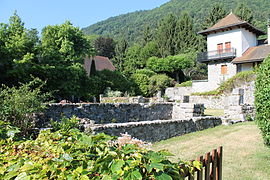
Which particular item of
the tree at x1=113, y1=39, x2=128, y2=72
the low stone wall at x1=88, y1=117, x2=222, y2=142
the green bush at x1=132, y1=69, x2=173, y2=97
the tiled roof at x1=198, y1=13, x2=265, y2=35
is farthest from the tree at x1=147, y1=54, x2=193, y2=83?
the low stone wall at x1=88, y1=117, x2=222, y2=142

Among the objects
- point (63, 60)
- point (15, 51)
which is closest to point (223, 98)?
point (63, 60)

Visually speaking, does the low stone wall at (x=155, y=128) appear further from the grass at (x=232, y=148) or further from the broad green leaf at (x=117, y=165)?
the broad green leaf at (x=117, y=165)

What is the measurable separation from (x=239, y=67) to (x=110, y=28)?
114m

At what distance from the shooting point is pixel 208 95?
78.2ft

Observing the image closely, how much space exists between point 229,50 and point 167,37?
28.4 metres

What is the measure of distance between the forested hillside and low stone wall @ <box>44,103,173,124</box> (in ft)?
212

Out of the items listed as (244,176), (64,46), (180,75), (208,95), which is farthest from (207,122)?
(180,75)

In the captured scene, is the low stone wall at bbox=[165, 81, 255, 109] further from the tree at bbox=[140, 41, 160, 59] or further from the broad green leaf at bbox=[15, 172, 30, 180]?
the tree at bbox=[140, 41, 160, 59]

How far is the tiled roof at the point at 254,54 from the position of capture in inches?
1057

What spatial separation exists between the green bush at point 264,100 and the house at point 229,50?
78.9ft

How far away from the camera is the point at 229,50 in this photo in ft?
98.6

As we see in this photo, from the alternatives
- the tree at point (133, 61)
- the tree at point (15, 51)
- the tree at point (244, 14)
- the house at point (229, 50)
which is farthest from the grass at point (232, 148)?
the tree at point (244, 14)

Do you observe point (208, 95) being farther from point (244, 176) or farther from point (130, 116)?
point (244, 176)

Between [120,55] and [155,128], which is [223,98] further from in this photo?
[120,55]
